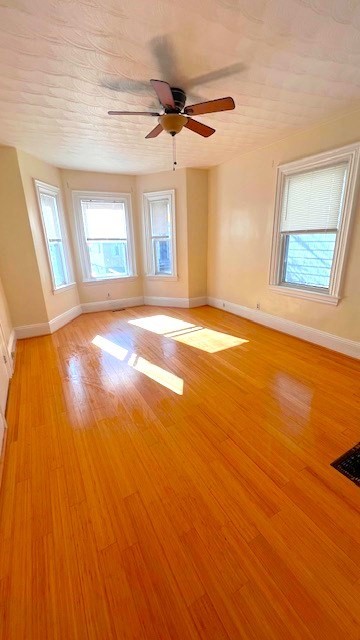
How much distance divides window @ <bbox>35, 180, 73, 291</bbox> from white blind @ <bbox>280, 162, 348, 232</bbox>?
357cm

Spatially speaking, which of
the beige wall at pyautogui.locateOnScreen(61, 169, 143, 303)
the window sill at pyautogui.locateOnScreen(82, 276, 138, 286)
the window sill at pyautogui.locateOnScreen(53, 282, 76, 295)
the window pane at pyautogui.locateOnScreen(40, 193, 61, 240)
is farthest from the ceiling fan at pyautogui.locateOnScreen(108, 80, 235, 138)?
the window sill at pyautogui.locateOnScreen(82, 276, 138, 286)

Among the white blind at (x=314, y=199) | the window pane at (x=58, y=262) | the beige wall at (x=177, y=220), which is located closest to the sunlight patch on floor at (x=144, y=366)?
the window pane at (x=58, y=262)

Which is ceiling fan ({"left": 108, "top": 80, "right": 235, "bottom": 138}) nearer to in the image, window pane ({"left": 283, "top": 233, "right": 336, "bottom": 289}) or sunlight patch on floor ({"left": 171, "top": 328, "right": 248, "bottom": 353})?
window pane ({"left": 283, "top": 233, "right": 336, "bottom": 289})

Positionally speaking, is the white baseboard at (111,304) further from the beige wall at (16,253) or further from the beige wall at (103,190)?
the beige wall at (16,253)

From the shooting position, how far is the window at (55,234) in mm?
3913

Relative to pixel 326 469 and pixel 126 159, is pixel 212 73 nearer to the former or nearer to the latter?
pixel 126 159

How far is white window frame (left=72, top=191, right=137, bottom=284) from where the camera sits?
4.53m

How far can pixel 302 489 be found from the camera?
1465 mm

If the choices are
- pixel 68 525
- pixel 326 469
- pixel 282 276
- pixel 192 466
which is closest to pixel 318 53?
pixel 282 276

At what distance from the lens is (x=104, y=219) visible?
15.9 feet

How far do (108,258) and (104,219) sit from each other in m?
0.74

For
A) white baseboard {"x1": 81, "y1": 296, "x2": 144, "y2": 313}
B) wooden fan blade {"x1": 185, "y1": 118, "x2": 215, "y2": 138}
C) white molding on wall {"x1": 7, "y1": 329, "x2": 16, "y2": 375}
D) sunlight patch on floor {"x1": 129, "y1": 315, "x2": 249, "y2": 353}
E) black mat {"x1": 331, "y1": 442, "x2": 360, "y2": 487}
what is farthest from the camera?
white baseboard {"x1": 81, "y1": 296, "x2": 144, "y2": 313}

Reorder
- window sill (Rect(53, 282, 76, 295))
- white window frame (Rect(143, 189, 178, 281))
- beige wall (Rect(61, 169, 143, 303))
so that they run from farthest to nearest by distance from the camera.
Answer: white window frame (Rect(143, 189, 178, 281)), beige wall (Rect(61, 169, 143, 303)), window sill (Rect(53, 282, 76, 295))

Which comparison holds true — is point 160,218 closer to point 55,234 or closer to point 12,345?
point 55,234
